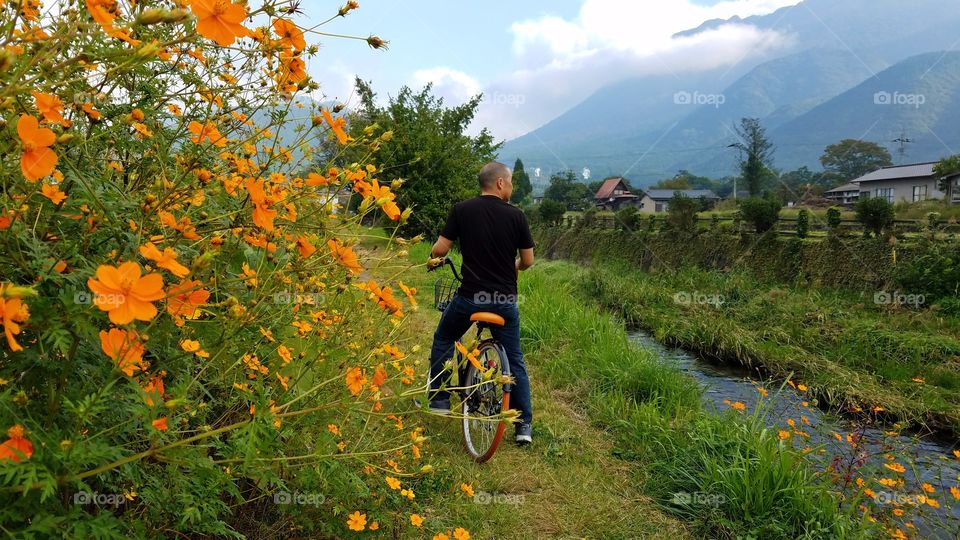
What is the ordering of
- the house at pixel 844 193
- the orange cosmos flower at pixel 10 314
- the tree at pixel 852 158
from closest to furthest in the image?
the orange cosmos flower at pixel 10 314
the house at pixel 844 193
the tree at pixel 852 158

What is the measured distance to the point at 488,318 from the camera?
3.21m

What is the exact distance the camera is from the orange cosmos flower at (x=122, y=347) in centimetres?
77

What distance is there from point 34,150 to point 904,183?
142 ft

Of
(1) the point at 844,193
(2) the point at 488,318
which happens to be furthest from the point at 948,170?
(2) the point at 488,318

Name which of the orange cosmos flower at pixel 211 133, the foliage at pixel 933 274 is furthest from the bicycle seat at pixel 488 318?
the foliage at pixel 933 274

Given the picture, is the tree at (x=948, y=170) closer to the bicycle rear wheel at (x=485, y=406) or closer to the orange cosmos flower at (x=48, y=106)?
the bicycle rear wheel at (x=485, y=406)

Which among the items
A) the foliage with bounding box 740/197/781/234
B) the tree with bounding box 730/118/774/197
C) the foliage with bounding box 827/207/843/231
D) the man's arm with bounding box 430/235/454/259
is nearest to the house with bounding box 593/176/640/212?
the tree with bounding box 730/118/774/197

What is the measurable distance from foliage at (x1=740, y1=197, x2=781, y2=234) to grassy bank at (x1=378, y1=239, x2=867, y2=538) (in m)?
10.8

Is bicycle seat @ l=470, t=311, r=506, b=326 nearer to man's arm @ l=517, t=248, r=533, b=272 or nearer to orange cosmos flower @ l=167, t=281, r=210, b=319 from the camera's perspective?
man's arm @ l=517, t=248, r=533, b=272

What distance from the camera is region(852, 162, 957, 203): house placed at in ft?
101

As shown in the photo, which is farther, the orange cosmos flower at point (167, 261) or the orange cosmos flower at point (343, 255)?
the orange cosmos flower at point (343, 255)

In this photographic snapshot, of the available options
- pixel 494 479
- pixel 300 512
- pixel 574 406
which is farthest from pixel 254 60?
pixel 574 406

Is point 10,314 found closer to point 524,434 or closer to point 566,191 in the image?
point 524,434

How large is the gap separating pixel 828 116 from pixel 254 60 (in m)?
238
